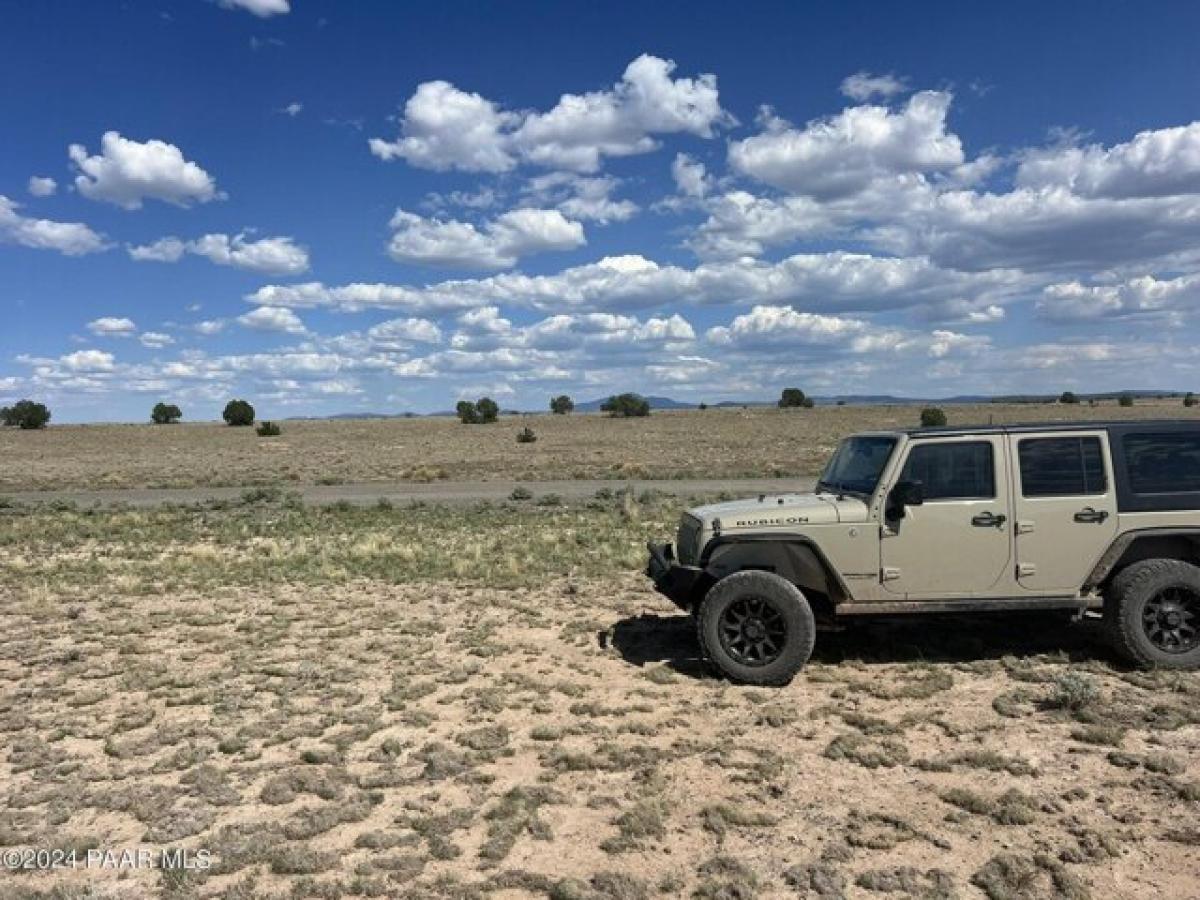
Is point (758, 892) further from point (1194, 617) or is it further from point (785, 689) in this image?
point (1194, 617)

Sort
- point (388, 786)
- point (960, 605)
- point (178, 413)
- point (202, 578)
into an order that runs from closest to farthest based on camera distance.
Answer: point (388, 786) → point (960, 605) → point (202, 578) → point (178, 413)

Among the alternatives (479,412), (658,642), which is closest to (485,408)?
(479,412)

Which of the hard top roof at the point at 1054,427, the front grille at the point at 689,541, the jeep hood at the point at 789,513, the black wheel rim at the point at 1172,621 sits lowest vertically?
the black wheel rim at the point at 1172,621

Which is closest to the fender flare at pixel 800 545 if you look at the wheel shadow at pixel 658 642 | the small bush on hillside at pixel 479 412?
the wheel shadow at pixel 658 642

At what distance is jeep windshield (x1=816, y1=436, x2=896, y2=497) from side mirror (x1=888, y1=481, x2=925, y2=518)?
25 cm

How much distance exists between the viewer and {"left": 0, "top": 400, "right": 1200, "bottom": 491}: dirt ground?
37500 millimetres

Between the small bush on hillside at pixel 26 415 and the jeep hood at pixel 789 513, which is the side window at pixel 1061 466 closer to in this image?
the jeep hood at pixel 789 513

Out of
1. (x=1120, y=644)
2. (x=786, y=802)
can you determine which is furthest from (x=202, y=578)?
(x=1120, y=644)

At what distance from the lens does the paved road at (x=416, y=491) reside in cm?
2669

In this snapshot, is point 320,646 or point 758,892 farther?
point 320,646

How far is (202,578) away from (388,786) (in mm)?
8983

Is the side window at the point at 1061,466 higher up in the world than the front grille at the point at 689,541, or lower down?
higher up

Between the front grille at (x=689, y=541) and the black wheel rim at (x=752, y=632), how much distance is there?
559mm

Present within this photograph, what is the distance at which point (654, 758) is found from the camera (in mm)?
5742
